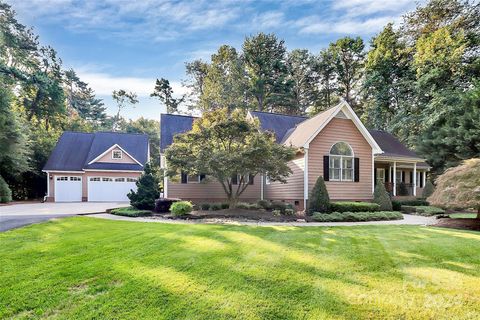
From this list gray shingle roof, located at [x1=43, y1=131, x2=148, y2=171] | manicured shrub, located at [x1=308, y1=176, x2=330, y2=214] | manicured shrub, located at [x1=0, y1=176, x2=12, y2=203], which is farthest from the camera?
gray shingle roof, located at [x1=43, y1=131, x2=148, y2=171]

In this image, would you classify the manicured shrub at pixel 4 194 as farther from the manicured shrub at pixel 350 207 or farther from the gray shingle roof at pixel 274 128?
the manicured shrub at pixel 350 207

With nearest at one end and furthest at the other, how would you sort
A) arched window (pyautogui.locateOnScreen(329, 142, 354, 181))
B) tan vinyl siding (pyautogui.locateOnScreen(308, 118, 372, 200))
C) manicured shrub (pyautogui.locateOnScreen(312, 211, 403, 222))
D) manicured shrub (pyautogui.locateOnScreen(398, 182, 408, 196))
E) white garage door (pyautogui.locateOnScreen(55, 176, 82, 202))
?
1. manicured shrub (pyautogui.locateOnScreen(312, 211, 403, 222))
2. tan vinyl siding (pyautogui.locateOnScreen(308, 118, 372, 200))
3. arched window (pyautogui.locateOnScreen(329, 142, 354, 181))
4. manicured shrub (pyautogui.locateOnScreen(398, 182, 408, 196))
5. white garage door (pyautogui.locateOnScreen(55, 176, 82, 202))

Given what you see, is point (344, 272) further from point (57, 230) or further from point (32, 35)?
point (32, 35)

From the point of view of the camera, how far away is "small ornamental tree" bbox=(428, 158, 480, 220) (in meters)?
9.34

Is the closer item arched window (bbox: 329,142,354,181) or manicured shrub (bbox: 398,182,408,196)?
arched window (bbox: 329,142,354,181)

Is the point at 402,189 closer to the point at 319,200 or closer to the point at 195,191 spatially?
the point at 319,200

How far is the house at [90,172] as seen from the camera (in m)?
24.2

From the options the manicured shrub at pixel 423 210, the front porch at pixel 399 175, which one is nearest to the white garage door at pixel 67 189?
the front porch at pixel 399 175

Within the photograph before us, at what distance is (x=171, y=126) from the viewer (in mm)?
19734

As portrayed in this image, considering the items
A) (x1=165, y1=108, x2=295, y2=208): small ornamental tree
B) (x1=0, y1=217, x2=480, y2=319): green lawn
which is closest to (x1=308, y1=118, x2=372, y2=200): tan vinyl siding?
(x1=165, y1=108, x2=295, y2=208): small ornamental tree

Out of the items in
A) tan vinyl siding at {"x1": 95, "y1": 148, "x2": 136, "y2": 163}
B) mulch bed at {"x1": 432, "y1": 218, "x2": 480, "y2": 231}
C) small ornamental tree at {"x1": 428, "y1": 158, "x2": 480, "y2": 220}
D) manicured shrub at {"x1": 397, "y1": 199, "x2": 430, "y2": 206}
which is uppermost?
tan vinyl siding at {"x1": 95, "y1": 148, "x2": 136, "y2": 163}

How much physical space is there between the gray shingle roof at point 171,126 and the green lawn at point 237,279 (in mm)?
12564

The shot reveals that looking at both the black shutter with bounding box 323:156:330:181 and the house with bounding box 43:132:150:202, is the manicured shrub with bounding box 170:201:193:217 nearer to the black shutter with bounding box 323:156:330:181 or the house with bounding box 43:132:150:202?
the black shutter with bounding box 323:156:330:181

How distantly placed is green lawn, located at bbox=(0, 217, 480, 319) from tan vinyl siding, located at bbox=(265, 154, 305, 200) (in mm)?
8827
